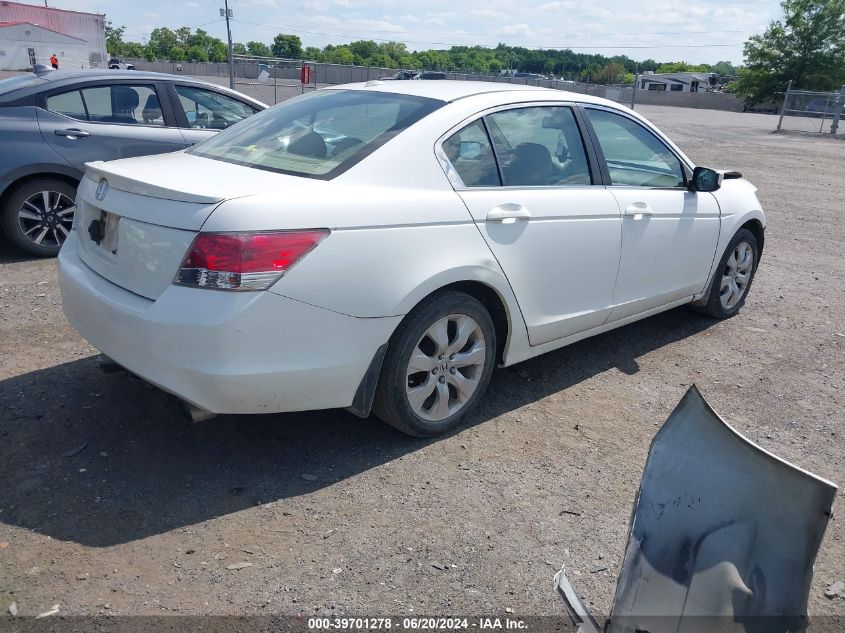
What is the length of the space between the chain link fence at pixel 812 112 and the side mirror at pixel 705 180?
28067 mm

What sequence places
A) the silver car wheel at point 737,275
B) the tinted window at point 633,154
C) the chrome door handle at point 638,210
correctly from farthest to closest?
the silver car wheel at point 737,275, the tinted window at point 633,154, the chrome door handle at point 638,210

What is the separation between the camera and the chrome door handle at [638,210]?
453cm

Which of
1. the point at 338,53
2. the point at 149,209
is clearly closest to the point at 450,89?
the point at 149,209

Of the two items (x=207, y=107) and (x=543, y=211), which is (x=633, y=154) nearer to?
(x=543, y=211)

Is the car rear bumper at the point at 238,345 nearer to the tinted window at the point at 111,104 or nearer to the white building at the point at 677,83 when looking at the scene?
the tinted window at the point at 111,104

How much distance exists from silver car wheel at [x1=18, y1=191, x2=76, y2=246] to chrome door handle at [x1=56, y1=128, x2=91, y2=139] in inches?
20.1

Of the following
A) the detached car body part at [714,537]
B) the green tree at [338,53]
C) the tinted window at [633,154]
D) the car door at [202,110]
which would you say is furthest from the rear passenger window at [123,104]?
the green tree at [338,53]

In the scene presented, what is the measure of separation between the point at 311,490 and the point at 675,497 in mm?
1720

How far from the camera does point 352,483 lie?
11.3 ft

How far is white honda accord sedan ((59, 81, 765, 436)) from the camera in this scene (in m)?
3.07

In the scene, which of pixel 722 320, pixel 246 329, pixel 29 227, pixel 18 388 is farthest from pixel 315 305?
pixel 29 227

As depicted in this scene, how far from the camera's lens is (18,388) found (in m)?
4.15

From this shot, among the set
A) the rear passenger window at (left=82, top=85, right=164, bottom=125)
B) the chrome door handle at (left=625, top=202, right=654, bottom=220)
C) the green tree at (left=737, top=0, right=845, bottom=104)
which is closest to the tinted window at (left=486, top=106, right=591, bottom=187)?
the chrome door handle at (left=625, top=202, right=654, bottom=220)

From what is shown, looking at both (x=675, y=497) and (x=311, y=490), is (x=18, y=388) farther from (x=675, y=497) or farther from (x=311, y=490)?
(x=675, y=497)
